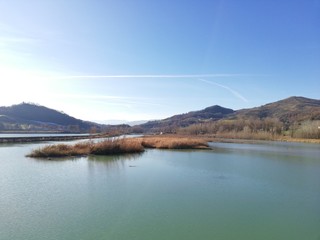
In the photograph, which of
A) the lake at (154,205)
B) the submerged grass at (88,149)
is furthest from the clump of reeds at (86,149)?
the lake at (154,205)

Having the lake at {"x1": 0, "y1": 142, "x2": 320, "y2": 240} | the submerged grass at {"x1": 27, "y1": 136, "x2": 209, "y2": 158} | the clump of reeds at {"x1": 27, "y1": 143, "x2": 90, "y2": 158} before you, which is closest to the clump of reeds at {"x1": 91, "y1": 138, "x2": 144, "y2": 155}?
the submerged grass at {"x1": 27, "y1": 136, "x2": 209, "y2": 158}

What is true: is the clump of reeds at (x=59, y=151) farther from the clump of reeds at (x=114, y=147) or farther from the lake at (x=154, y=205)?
the lake at (x=154, y=205)

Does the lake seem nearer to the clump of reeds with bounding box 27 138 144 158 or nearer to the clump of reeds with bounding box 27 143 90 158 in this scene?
the clump of reeds with bounding box 27 143 90 158

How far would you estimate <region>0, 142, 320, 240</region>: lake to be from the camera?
1002 cm

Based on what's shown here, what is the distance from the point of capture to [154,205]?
520 inches

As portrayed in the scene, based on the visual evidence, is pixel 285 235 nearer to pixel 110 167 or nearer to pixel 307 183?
pixel 307 183

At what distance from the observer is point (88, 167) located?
79.1 feet

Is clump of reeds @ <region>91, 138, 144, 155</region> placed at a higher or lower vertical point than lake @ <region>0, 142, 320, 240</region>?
higher

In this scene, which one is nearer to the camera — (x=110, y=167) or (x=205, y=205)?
(x=205, y=205)

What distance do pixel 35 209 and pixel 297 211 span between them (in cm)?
1081

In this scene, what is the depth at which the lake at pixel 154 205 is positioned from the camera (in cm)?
1002

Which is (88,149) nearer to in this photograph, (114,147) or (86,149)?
(86,149)

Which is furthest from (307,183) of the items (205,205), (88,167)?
(88,167)

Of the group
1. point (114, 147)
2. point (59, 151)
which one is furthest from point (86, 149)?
point (59, 151)
